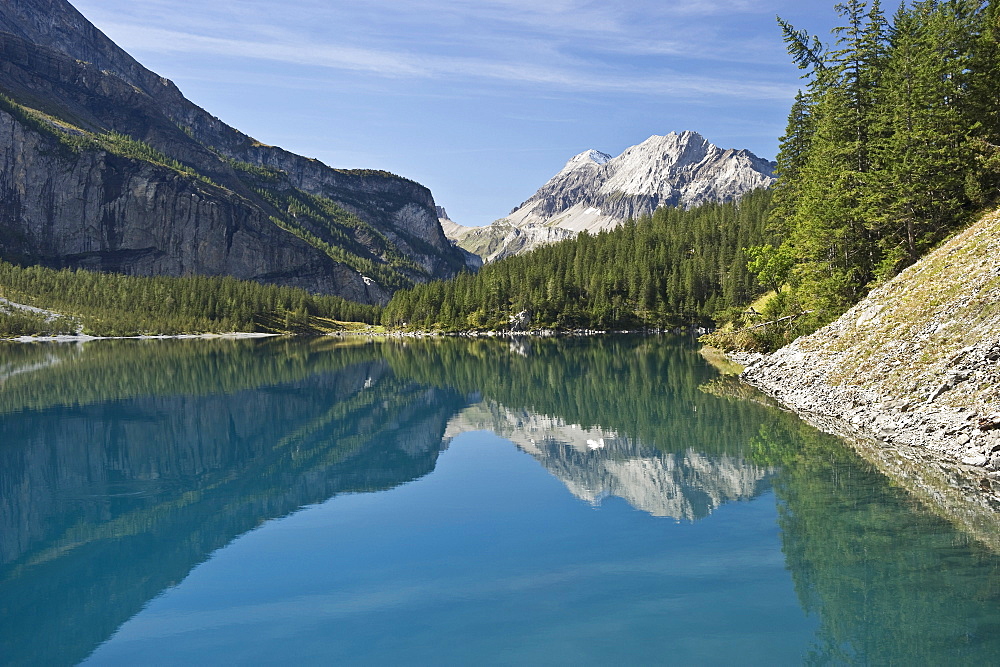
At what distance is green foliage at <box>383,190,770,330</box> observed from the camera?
134m

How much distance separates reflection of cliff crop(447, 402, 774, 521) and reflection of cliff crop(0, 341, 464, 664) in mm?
5765

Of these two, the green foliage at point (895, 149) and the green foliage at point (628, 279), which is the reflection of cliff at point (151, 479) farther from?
the green foliage at point (628, 279)

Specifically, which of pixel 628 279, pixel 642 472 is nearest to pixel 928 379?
pixel 642 472

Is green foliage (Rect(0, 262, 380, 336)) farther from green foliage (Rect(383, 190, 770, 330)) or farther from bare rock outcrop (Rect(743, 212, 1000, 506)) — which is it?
bare rock outcrop (Rect(743, 212, 1000, 506))

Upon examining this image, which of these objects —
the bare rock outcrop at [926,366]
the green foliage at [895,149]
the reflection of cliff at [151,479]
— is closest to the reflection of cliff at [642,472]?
the bare rock outcrop at [926,366]

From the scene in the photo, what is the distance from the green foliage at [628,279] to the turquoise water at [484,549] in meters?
98.9

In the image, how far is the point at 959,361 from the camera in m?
22.6

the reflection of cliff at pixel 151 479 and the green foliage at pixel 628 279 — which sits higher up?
the green foliage at pixel 628 279

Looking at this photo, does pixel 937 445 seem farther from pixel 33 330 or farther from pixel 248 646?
pixel 33 330

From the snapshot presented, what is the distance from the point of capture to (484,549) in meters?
16.5

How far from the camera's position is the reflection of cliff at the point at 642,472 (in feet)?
65.5

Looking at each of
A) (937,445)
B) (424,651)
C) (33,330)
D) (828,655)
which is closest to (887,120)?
(937,445)

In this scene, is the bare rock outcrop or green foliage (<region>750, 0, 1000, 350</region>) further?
green foliage (<region>750, 0, 1000, 350</region>)

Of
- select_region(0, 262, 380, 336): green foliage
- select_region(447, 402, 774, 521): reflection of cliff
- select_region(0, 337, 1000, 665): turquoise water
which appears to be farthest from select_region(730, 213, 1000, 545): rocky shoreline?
select_region(0, 262, 380, 336): green foliage
